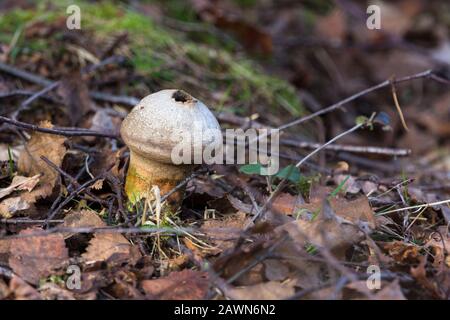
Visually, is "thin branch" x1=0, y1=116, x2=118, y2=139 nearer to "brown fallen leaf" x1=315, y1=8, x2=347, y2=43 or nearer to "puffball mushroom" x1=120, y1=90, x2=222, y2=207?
"puffball mushroom" x1=120, y1=90, x2=222, y2=207

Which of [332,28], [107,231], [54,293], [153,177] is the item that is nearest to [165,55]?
[153,177]

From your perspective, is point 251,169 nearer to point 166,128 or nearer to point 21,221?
point 166,128

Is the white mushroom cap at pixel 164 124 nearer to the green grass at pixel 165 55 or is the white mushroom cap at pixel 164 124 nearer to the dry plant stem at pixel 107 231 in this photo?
the dry plant stem at pixel 107 231

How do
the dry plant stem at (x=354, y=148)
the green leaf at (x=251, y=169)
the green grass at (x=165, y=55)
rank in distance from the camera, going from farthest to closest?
1. the green grass at (x=165, y=55)
2. the dry plant stem at (x=354, y=148)
3. the green leaf at (x=251, y=169)

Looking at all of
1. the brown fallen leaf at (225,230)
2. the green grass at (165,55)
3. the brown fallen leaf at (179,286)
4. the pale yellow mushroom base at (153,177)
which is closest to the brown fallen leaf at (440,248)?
the brown fallen leaf at (225,230)

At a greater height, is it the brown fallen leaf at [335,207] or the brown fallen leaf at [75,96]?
the brown fallen leaf at [75,96]
